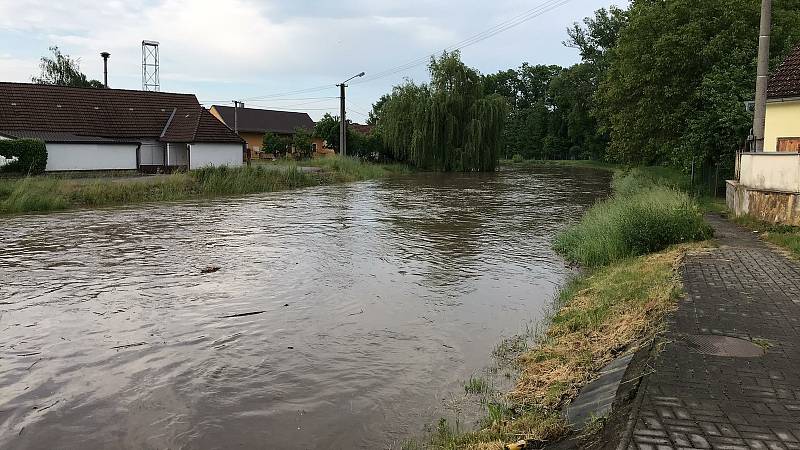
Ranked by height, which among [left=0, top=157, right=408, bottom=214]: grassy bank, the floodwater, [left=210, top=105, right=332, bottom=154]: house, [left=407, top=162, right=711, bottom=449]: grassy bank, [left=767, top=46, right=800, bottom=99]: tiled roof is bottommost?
the floodwater

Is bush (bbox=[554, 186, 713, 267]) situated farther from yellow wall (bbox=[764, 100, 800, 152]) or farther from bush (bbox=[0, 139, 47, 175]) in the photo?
bush (bbox=[0, 139, 47, 175])

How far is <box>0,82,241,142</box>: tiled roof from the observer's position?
36.7 meters

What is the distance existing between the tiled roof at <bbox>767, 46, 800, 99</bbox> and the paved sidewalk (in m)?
11.9

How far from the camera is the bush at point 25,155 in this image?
2980cm

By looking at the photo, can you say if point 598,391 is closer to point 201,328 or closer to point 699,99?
point 201,328

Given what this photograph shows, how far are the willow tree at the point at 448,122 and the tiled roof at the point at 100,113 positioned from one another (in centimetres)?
1615

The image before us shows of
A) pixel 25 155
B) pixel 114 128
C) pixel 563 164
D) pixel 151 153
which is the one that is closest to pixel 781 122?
pixel 25 155

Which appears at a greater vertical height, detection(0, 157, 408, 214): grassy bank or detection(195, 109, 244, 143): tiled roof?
detection(195, 109, 244, 143): tiled roof

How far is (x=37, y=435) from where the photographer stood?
17.8 feet

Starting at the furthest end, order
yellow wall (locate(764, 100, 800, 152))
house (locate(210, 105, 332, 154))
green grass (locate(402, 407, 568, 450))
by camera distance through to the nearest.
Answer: house (locate(210, 105, 332, 154))
yellow wall (locate(764, 100, 800, 152))
green grass (locate(402, 407, 568, 450))

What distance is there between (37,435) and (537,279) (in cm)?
850

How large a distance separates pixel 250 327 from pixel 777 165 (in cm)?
1220

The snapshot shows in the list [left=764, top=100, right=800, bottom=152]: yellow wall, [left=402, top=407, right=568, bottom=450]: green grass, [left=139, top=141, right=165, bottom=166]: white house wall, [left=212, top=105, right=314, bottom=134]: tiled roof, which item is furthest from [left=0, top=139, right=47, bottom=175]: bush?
[left=212, top=105, right=314, bottom=134]: tiled roof

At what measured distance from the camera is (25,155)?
3061 cm
